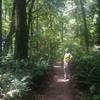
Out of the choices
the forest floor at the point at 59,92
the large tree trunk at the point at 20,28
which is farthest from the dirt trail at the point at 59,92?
the large tree trunk at the point at 20,28

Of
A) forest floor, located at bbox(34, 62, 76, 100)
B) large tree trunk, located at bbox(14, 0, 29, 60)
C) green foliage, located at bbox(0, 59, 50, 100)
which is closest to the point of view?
green foliage, located at bbox(0, 59, 50, 100)

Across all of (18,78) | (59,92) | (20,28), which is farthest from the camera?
(20,28)

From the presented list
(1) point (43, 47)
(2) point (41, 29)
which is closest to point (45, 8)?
(1) point (43, 47)

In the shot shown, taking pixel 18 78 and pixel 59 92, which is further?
pixel 59 92

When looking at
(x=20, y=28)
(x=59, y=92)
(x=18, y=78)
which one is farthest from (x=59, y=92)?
(x=20, y=28)

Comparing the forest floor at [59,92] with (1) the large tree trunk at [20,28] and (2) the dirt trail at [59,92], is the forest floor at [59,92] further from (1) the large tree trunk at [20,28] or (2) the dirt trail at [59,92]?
(1) the large tree trunk at [20,28]

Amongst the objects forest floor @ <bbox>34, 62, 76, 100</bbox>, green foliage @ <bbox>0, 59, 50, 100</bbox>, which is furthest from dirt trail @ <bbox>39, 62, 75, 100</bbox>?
green foliage @ <bbox>0, 59, 50, 100</bbox>

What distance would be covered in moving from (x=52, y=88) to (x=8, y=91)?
14.9 feet

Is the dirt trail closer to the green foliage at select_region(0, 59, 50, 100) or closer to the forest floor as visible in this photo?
the forest floor

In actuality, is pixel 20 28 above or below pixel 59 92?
above

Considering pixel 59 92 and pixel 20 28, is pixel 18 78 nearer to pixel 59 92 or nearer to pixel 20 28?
pixel 59 92

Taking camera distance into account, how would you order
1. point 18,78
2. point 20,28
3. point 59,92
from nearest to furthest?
point 18,78 → point 59,92 → point 20,28

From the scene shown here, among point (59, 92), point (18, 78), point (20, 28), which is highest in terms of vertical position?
point (20, 28)

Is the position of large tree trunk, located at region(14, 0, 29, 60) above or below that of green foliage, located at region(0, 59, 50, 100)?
above
